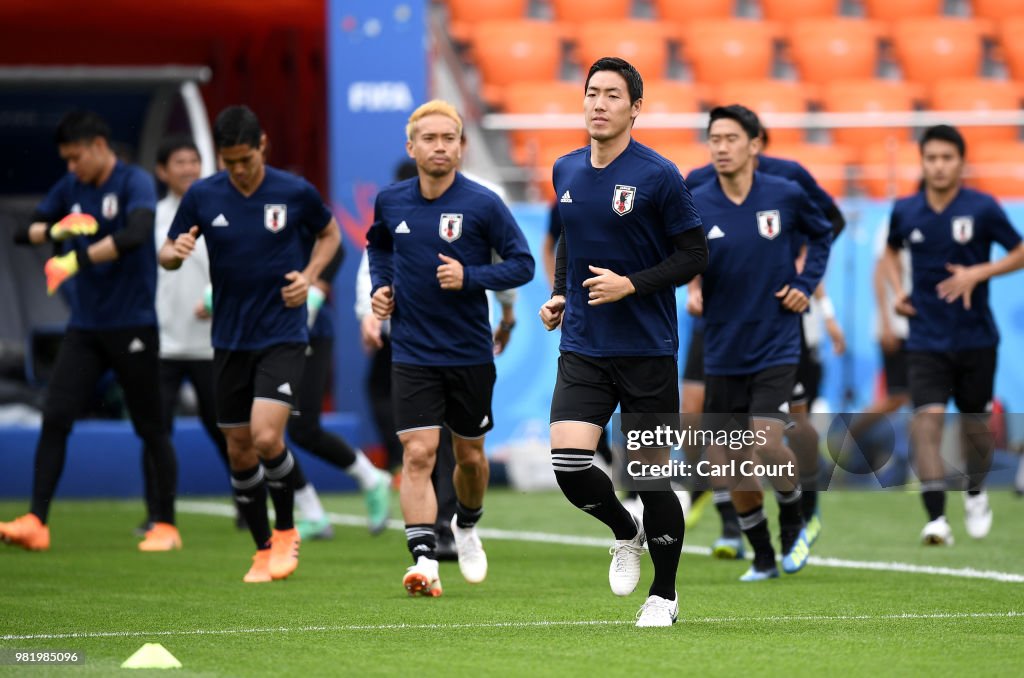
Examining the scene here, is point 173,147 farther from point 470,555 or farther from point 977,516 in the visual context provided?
point 977,516

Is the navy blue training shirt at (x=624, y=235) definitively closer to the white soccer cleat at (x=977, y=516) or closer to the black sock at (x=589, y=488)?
the black sock at (x=589, y=488)

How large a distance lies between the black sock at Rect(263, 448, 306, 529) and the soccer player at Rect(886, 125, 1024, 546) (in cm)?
384

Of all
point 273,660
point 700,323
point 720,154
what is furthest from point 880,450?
point 273,660

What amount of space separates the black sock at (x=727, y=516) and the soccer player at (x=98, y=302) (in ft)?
10.3

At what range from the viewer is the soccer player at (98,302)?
1044cm

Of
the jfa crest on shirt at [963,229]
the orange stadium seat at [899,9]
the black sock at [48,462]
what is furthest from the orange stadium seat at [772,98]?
the black sock at [48,462]

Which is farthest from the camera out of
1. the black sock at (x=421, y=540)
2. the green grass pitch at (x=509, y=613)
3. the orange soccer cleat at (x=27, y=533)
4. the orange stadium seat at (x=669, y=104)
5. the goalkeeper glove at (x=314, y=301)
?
the orange stadium seat at (x=669, y=104)

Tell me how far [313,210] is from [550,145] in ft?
33.3

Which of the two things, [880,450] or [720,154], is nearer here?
[720,154]

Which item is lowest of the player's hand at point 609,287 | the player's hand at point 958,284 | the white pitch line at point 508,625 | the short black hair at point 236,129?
the white pitch line at point 508,625

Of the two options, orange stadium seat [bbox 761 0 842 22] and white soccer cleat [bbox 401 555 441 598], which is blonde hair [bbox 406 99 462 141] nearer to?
white soccer cleat [bbox 401 555 441 598]

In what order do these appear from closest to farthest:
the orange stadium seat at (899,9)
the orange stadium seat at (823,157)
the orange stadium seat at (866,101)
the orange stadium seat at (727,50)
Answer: the orange stadium seat at (823,157), the orange stadium seat at (866,101), the orange stadium seat at (727,50), the orange stadium seat at (899,9)

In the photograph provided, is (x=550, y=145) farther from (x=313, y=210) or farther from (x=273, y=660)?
(x=273, y=660)

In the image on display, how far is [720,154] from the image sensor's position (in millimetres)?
8742
